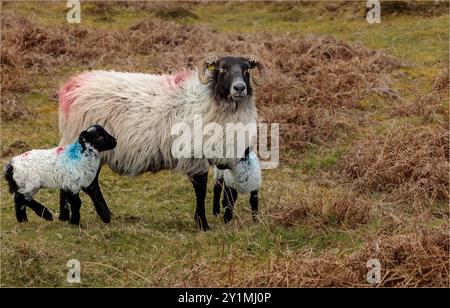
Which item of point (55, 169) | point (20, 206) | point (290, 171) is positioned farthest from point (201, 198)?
point (290, 171)

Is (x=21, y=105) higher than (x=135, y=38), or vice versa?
(x=135, y=38)

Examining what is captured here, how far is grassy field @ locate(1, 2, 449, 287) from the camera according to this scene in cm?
662

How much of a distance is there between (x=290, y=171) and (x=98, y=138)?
13.3 feet

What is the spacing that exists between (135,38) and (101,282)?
1273cm

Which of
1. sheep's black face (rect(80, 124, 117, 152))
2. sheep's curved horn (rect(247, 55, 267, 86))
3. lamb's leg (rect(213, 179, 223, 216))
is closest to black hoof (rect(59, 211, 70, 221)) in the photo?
sheep's black face (rect(80, 124, 117, 152))

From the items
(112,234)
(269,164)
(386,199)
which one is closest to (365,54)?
(269,164)

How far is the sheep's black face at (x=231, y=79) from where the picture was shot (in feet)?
28.0

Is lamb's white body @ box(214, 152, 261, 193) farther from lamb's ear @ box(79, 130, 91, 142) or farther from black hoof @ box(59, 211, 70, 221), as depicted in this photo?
black hoof @ box(59, 211, 70, 221)

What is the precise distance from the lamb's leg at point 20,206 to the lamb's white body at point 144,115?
3.61ft

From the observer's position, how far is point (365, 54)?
671 inches

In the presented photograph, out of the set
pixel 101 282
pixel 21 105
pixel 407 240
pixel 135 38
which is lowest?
pixel 101 282

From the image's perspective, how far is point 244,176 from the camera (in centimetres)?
899

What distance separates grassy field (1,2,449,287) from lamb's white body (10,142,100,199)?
1.65 ft

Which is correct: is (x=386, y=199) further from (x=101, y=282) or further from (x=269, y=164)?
(x=101, y=282)
